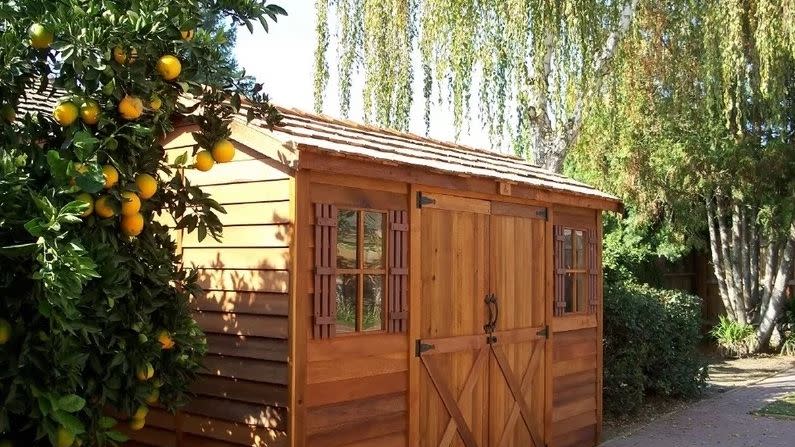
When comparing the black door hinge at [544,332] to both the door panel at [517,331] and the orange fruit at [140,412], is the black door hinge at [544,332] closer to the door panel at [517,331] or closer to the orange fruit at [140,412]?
the door panel at [517,331]

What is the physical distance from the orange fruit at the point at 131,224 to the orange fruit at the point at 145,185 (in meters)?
0.12

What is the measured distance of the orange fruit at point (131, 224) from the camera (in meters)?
3.83

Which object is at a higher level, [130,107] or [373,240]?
[130,107]

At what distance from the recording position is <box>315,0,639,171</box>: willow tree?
10.1m

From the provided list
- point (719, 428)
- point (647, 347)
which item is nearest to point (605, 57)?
point (647, 347)

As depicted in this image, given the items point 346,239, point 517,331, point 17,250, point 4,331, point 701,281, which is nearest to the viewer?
point 17,250

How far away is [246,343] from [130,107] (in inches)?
72.9

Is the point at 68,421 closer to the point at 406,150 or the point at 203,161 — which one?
the point at 203,161

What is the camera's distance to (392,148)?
6.08 meters

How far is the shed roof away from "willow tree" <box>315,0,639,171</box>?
7.23ft

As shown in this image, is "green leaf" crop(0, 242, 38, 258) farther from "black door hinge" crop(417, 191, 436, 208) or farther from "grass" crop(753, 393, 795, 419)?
"grass" crop(753, 393, 795, 419)

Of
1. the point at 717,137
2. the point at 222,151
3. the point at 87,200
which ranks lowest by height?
the point at 87,200

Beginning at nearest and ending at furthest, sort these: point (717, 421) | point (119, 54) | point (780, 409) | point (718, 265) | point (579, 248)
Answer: point (119, 54) < point (579, 248) < point (717, 421) < point (780, 409) < point (718, 265)

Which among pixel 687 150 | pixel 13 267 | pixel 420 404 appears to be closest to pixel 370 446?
pixel 420 404
